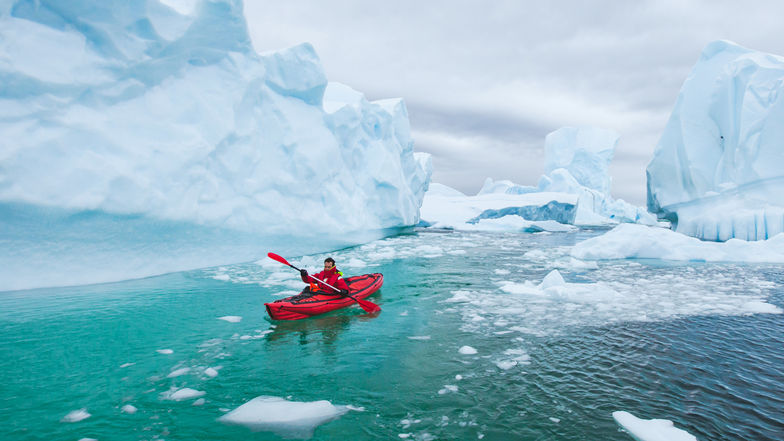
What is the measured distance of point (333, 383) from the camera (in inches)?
169

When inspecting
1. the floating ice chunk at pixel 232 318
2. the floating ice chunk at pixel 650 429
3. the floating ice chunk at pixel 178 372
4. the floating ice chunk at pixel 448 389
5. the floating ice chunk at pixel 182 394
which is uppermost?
the floating ice chunk at pixel 232 318

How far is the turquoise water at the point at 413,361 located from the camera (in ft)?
11.3

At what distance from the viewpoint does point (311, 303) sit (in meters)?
6.84

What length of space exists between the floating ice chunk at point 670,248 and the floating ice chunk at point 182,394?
524 inches

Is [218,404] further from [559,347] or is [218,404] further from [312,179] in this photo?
[312,179]

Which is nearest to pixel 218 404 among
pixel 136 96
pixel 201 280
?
pixel 201 280

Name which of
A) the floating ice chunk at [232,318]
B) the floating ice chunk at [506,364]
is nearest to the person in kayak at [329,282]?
the floating ice chunk at [232,318]

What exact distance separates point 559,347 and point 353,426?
300 cm

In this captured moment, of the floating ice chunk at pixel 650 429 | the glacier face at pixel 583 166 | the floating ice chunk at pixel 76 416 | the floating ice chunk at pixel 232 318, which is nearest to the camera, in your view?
the floating ice chunk at pixel 650 429

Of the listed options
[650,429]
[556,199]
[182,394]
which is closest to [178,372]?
[182,394]

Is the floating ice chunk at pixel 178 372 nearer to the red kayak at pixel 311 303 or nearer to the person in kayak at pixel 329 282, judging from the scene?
the red kayak at pixel 311 303

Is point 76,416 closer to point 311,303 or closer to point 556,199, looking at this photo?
point 311,303

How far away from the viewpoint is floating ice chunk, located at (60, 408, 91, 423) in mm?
3521

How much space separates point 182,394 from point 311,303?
2.95 meters
